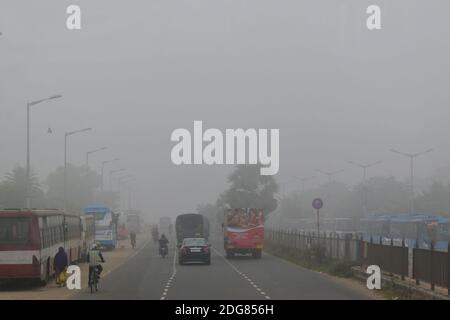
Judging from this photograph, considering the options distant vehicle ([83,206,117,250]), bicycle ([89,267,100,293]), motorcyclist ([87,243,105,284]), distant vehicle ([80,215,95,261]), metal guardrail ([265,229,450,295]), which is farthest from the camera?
distant vehicle ([83,206,117,250])

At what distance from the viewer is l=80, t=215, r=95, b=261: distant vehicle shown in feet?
171

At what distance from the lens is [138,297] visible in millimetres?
25359

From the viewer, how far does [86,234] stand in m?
55.1

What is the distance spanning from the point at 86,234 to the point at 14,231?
2570 centimetres

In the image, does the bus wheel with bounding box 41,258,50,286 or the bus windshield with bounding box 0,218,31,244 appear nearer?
the bus windshield with bounding box 0,218,31,244

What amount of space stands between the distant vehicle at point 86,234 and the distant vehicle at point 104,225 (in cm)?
1055

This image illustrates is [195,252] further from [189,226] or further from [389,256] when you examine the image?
[189,226]

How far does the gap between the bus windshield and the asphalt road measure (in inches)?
112

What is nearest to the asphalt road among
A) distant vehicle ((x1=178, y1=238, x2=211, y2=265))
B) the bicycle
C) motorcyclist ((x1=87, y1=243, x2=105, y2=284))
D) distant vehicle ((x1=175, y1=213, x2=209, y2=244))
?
the bicycle

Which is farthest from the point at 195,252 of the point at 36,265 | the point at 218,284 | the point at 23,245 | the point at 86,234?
the point at 23,245

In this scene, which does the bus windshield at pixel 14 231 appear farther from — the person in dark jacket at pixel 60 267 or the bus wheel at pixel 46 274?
the bus wheel at pixel 46 274

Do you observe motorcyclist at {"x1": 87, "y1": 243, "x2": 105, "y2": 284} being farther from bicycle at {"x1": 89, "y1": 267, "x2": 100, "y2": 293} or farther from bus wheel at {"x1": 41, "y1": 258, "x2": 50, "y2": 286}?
bus wheel at {"x1": 41, "y1": 258, "x2": 50, "y2": 286}
